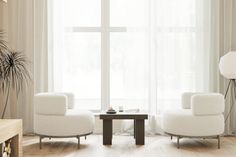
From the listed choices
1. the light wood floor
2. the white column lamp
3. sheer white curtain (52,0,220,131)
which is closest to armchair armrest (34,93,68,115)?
the light wood floor

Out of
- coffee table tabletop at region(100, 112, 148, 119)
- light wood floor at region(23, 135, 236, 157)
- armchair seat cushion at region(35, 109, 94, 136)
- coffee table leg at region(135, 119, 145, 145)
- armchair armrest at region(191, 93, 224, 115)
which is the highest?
armchair armrest at region(191, 93, 224, 115)

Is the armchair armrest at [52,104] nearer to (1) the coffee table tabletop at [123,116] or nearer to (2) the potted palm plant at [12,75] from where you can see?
(1) the coffee table tabletop at [123,116]

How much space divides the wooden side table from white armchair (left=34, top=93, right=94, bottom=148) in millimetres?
1010

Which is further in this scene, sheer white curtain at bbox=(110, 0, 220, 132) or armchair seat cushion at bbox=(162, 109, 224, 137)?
sheer white curtain at bbox=(110, 0, 220, 132)

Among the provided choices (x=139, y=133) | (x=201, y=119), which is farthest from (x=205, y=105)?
(x=139, y=133)

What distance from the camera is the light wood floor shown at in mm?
5191

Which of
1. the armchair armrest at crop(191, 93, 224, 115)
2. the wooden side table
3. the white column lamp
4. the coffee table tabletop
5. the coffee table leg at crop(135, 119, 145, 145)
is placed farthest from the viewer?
the white column lamp

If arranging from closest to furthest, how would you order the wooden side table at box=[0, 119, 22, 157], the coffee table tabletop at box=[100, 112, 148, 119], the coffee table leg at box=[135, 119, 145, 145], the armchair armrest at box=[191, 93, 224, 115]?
the wooden side table at box=[0, 119, 22, 157] < the armchair armrest at box=[191, 93, 224, 115] < the coffee table tabletop at box=[100, 112, 148, 119] < the coffee table leg at box=[135, 119, 145, 145]

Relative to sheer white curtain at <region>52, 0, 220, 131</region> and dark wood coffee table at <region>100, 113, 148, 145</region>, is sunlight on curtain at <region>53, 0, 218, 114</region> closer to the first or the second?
sheer white curtain at <region>52, 0, 220, 131</region>

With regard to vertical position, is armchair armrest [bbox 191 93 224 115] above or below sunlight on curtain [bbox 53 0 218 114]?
below

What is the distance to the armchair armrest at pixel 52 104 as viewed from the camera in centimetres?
550

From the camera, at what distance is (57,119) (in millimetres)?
5516

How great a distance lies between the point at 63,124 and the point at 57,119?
0.10 m

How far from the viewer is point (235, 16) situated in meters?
6.82
